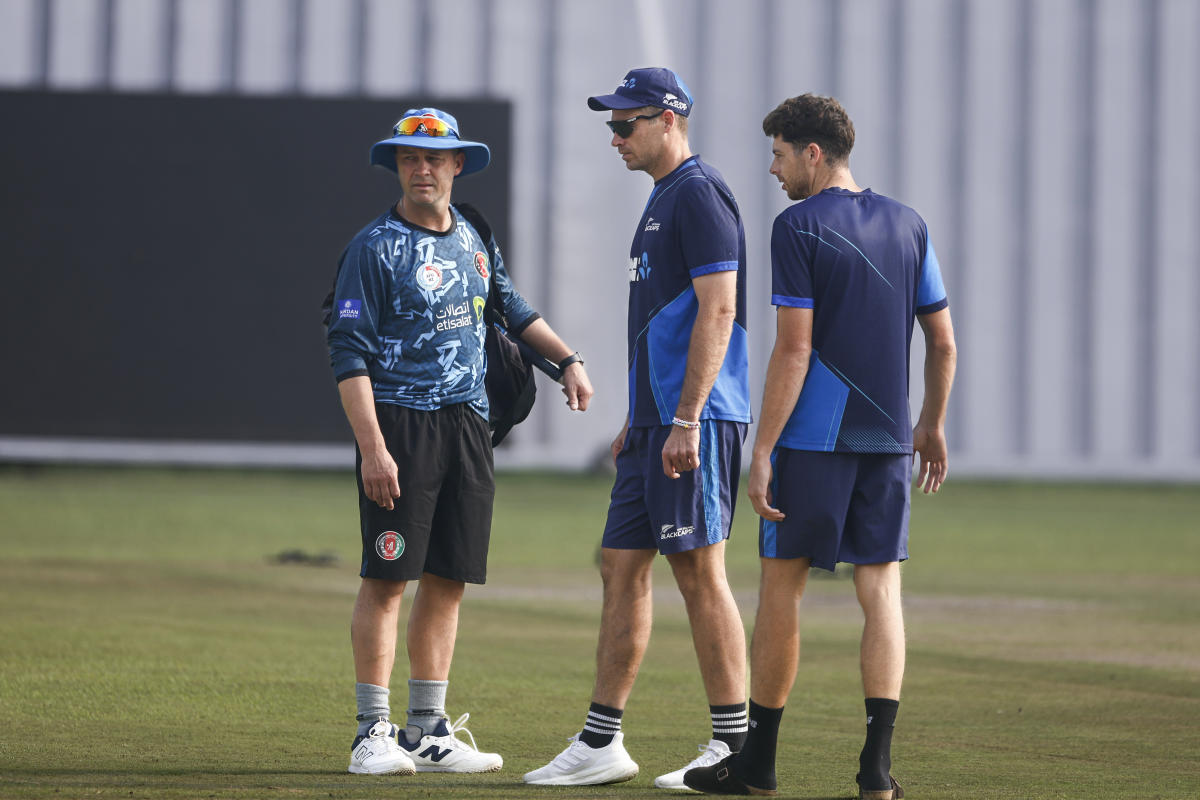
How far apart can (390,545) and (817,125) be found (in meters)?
1.67

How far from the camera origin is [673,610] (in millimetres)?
8852

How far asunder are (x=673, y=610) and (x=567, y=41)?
40.0 feet

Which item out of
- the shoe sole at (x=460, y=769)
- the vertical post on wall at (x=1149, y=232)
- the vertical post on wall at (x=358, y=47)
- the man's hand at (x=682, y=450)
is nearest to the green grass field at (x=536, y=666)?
the shoe sole at (x=460, y=769)

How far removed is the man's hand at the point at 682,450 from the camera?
427 centimetres

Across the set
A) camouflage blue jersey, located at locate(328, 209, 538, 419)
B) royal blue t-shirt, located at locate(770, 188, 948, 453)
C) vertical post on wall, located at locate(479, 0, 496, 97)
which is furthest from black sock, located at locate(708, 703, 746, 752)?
vertical post on wall, located at locate(479, 0, 496, 97)

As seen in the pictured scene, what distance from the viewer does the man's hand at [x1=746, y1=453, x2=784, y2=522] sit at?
4.18 meters

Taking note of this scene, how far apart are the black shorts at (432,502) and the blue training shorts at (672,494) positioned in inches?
17.8

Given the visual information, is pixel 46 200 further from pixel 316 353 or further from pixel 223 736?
pixel 223 736

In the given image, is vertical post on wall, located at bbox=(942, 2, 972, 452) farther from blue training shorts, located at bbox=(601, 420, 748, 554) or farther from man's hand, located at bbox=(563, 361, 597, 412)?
blue training shorts, located at bbox=(601, 420, 748, 554)

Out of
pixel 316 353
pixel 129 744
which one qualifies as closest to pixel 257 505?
pixel 316 353

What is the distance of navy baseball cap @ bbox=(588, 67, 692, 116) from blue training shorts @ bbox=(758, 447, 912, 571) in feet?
3.41

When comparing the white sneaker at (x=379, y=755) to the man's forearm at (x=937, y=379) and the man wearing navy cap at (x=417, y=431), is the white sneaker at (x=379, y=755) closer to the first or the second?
the man wearing navy cap at (x=417, y=431)

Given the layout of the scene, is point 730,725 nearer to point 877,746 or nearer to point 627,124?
point 877,746

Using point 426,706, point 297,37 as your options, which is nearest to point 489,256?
point 426,706
